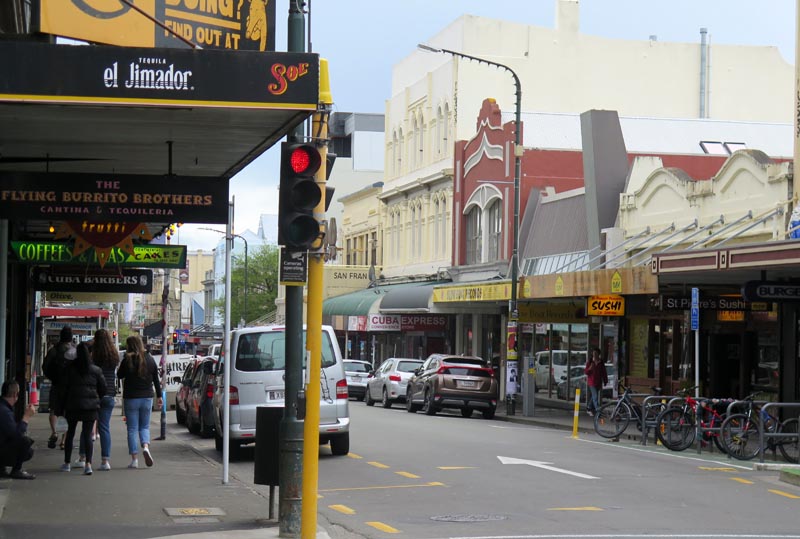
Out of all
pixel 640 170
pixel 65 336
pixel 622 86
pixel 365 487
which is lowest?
pixel 365 487

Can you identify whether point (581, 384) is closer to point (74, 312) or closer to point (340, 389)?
point (74, 312)

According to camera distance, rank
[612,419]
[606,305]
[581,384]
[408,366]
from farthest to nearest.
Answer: [408,366], [581,384], [606,305], [612,419]

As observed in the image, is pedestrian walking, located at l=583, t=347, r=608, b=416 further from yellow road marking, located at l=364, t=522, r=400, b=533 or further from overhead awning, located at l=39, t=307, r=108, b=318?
yellow road marking, located at l=364, t=522, r=400, b=533

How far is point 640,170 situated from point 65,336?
66.7ft

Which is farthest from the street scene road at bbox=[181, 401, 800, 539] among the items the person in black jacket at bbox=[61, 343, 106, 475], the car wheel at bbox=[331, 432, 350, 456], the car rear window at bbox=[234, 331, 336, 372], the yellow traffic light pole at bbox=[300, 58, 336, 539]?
the person in black jacket at bbox=[61, 343, 106, 475]

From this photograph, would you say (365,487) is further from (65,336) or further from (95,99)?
(95,99)

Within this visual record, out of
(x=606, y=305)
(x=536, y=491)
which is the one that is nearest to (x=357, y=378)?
(x=606, y=305)

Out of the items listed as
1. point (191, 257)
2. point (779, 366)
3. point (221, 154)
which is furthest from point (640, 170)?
point (191, 257)

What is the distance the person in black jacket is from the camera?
51.4ft

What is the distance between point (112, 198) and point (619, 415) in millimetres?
13531

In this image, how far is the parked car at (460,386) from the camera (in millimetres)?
32469

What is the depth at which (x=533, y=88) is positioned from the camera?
51.2m

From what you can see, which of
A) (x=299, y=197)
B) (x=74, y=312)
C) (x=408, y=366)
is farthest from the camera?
(x=408, y=366)

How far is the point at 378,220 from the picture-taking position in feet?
203
